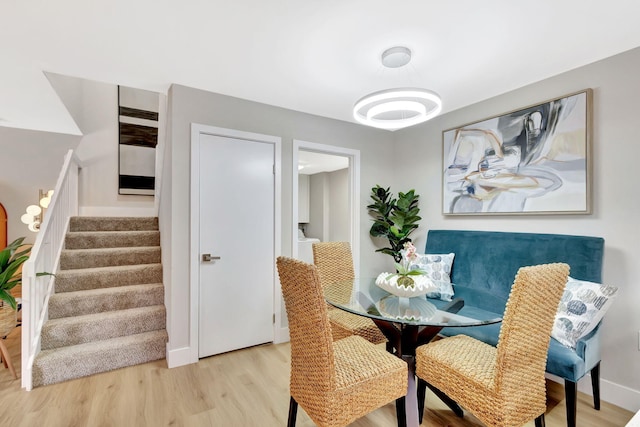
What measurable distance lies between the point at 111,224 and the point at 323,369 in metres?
3.57

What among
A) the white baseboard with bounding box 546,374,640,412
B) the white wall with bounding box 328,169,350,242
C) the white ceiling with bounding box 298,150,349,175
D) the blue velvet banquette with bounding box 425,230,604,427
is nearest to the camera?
the blue velvet banquette with bounding box 425,230,604,427

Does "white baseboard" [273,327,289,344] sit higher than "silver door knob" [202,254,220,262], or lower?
lower

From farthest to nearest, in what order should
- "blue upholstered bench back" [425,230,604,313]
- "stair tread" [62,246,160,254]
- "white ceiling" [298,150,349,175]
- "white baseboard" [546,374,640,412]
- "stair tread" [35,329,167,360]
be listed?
"white ceiling" [298,150,349,175]
"stair tread" [62,246,160,254]
"stair tread" [35,329,167,360]
"blue upholstered bench back" [425,230,604,313]
"white baseboard" [546,374,640,412]

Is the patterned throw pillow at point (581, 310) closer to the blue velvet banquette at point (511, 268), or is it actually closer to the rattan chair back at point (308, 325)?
the blue velvet banquette at point (511, 268)

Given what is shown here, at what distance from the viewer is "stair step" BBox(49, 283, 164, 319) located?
257 centimetres

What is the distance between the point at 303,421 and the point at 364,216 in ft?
7.23

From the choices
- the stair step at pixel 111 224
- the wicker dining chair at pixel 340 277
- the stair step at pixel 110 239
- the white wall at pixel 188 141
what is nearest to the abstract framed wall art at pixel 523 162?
the white wall at pixel 188 141

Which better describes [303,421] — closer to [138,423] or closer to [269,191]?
[138,423]

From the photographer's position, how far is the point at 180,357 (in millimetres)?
2459

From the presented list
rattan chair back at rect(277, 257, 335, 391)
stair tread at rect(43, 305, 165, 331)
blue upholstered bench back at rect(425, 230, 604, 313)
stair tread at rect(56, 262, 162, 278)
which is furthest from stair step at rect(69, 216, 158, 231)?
blue upholstered bench back at rect(425, 230, 604, 313)

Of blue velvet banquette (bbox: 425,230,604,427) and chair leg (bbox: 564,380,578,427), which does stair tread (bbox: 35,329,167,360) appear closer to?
blue velvet banquette (bbox: 425,230,604,427)

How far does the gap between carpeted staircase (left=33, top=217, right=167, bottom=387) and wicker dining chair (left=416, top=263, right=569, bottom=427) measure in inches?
95.0

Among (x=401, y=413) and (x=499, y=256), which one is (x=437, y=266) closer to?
(x=499, y=256)

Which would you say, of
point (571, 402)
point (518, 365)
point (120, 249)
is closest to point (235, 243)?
point (120, 249)
